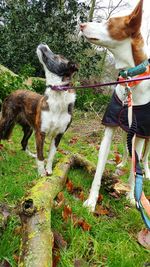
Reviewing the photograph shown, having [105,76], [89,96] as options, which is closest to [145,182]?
[89,96]

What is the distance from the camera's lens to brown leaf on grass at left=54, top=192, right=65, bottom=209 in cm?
337

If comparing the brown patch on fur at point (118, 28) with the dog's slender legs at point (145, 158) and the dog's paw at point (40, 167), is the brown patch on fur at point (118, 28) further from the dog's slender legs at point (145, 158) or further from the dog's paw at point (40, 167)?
the dog's slender legs at point (145, 158)

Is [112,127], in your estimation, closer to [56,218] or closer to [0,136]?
[56,218]

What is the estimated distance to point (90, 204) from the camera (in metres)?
3.70

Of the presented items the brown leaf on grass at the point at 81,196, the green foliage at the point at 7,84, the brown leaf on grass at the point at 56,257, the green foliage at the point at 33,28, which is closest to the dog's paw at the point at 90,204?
the brown leaf on grass at the point at 81,196

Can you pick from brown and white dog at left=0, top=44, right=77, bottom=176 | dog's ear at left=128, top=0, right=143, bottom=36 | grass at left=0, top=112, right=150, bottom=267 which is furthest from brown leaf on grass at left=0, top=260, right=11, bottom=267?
brown and white dog at left=0, top=44, right=77, bottom=176

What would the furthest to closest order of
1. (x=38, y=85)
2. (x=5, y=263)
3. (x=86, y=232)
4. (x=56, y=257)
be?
1. (x=38, y=85)
2. (x=86, y=232)
3. (x=56, y=257)
4. (x=5, y=263)

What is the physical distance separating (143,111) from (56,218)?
134 centimetres

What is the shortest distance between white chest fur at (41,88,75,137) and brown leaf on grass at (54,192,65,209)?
5.12ft

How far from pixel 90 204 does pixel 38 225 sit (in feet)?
3.96

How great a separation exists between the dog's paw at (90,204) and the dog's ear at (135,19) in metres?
1.69

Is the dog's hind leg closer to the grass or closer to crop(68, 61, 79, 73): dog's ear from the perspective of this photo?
the grass

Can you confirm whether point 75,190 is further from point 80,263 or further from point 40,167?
point 80,263

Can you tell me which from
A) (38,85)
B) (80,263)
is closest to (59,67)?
(80,263)
